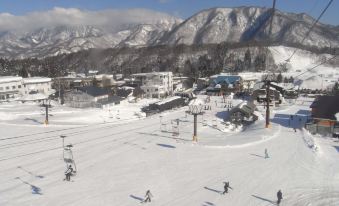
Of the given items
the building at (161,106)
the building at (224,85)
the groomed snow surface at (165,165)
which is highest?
the building at (224,85)

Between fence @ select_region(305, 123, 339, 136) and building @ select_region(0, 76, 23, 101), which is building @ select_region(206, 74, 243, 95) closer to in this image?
fence @ select_region(305, 123, 339, 136)

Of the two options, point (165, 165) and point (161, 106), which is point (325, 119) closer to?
point (165, 165)

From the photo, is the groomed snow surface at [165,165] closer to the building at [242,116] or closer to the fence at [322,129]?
the fence at [322,129]

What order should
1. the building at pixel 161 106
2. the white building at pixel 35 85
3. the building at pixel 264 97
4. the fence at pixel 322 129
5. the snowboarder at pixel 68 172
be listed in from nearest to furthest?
the snowboarder at pixel 68 172, the fence at pixel 322 129, the building at pixel 161 106, the building at pixel 264 97, the white building at pixel 35 85

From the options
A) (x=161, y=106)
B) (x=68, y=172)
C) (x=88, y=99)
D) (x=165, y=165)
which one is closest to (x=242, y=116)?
(x=161, y=106)

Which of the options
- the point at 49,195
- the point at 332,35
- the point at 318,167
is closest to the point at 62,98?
the point at 49,195

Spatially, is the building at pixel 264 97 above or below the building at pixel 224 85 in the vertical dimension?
below

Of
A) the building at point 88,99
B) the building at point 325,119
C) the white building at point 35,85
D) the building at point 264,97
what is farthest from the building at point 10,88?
the building at point 325,119

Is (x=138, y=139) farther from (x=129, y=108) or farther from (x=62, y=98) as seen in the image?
(x=62, y=98)
